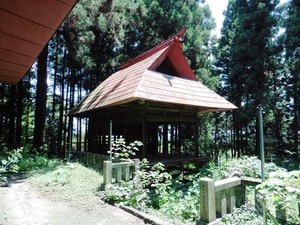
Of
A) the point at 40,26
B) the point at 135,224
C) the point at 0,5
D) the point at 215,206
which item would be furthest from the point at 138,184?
the point at 0,5

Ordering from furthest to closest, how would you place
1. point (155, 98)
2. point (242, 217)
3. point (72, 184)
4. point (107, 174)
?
point (155, 98)
point (72, 184)
point (107, 174)
point (242, 217)

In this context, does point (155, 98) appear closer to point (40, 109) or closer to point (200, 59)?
point (40, 109)

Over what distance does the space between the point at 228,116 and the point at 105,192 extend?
1615cm

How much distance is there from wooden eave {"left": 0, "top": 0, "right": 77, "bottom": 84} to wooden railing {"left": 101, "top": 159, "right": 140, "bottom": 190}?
9.45 ft

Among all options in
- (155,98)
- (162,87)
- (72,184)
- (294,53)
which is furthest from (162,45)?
(294,53)

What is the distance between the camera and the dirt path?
12.3 ft

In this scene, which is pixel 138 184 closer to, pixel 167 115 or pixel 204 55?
pixel 167 115

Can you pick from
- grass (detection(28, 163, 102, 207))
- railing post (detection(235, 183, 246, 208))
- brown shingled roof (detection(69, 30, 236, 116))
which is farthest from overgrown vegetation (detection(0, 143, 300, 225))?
brown shingled roof (detection(69, 30, 236, 116))

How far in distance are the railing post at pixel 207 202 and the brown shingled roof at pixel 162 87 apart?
3991mm

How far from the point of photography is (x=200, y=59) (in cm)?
1700

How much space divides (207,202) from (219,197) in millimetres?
411

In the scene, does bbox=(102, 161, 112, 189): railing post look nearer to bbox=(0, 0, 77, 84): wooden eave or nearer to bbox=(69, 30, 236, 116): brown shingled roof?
bbox=(69, 30, 236, 116): brown shingled roof

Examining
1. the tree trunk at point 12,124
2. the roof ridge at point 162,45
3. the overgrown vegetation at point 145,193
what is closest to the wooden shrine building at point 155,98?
the roof ridge at point 162,45

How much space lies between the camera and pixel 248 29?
53.0ft
